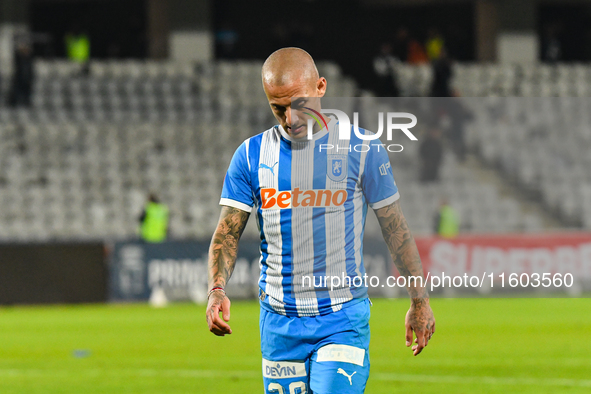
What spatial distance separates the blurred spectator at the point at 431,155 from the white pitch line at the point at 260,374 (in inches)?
539

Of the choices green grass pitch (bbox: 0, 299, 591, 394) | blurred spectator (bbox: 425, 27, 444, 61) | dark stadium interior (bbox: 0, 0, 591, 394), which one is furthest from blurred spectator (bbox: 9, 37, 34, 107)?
blurred spectator (bbox: 425, 27, 444, 61)

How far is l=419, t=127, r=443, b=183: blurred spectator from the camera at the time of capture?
22.2 meters

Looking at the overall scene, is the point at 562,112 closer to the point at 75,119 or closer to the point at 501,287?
the point at 501,287

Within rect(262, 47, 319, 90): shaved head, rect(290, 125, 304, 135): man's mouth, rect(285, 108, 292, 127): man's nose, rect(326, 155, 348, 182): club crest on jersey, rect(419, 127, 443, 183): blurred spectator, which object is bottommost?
rect(419, 127, 443, 183): blurred spectator

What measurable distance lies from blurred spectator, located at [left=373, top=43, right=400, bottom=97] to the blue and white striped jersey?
70.2 feet

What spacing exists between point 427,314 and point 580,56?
2914cm

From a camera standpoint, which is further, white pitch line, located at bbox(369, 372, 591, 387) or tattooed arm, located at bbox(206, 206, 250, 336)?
white pitch line, located at bbox(369, 372, 591, 387)

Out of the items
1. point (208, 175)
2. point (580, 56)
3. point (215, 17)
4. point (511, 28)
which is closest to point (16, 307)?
point (208, 175)

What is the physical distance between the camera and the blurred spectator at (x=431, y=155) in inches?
873

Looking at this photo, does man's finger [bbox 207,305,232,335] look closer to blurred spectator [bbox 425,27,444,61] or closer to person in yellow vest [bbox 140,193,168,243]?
person in yellow vest [bbox 140,193,168,243]

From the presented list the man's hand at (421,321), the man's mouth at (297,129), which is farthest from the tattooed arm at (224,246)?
the man's hand at (421,321)

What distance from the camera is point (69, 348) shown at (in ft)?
36.2

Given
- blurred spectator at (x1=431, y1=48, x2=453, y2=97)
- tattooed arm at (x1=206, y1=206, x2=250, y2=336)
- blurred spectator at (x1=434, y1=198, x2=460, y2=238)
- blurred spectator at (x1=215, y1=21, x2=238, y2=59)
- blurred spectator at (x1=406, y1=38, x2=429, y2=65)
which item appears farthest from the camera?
blurred spectator at (x1=406, y1=38, x2=429, y2=65)

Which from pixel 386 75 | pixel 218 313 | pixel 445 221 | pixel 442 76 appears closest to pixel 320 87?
pixel 218 313
